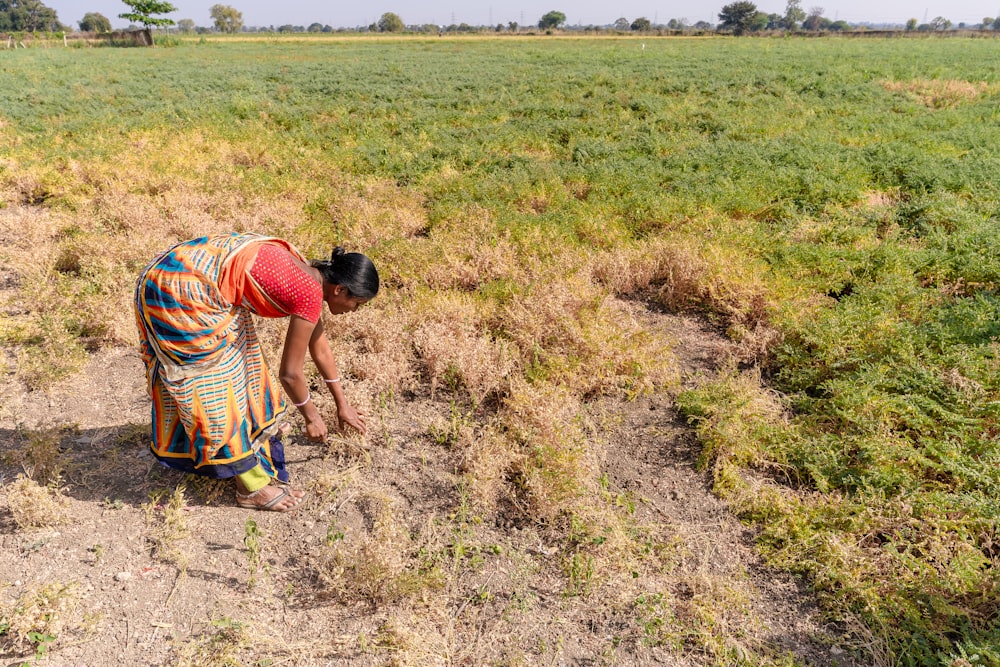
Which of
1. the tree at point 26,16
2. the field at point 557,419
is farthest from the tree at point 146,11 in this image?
the tree at point 26,16

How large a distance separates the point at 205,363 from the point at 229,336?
0.16m

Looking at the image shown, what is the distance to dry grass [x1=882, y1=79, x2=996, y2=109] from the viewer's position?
13438 mm

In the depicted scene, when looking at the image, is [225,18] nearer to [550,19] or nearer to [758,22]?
[550,19]

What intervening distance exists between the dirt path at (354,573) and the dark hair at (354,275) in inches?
46.1

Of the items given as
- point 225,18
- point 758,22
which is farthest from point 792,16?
point 225,18

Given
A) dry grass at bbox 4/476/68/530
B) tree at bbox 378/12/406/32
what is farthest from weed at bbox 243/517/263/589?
tree at bbox 378/12/406/32

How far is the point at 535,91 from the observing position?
1633 cm

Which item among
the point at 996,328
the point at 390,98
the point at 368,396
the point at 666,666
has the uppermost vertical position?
the point at 390,98

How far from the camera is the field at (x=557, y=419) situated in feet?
7.99

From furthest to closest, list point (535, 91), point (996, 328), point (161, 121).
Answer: point (535, 91) → point (161, 121) → point (996, 328)

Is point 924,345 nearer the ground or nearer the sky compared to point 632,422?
nearer the sky

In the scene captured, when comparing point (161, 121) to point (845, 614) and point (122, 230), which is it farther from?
point (845, 614)

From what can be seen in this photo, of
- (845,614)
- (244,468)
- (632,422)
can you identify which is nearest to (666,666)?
(845,614)

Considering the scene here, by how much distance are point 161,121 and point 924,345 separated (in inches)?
521
